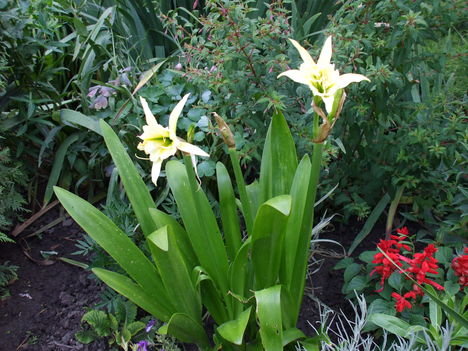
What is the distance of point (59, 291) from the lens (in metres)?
2.08

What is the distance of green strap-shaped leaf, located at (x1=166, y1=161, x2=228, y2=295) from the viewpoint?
5.05 feet

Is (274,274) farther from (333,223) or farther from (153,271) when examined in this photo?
(333,223)

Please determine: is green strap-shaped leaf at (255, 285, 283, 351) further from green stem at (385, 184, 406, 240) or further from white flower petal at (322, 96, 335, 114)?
green stem at (385, 184, 406, 240)

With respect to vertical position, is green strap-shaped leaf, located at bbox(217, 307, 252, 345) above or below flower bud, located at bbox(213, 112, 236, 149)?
below

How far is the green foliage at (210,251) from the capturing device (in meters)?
1.46

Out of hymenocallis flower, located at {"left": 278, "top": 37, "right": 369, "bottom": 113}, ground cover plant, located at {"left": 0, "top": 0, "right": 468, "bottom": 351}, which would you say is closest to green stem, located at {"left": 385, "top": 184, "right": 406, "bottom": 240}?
ground cover plant, located at {"left": 0, "top": 0, "right": 468, "bottom": 351}

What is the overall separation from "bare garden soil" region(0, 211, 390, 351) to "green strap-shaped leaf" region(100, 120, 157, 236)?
551 mm

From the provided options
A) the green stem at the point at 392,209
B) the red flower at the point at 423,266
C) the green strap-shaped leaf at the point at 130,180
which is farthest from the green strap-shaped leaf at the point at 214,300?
the green stem at the point at 392,209

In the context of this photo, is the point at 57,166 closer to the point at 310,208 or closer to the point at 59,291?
the point at 59,291

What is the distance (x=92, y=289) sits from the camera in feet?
6.79

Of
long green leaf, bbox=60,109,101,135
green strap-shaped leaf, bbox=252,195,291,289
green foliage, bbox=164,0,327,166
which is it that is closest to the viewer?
green strap-shaped leaf, bbox=252,195,291,289

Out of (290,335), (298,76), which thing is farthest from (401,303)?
(298,76)

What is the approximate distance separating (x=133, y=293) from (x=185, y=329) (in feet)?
0.63

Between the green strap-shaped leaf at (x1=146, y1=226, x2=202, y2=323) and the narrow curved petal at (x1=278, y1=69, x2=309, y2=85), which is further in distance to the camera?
the green strap-shaped leaf at (x1=146, y1=226, x2=202, y2=323)
